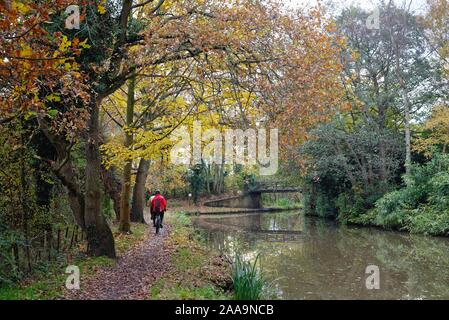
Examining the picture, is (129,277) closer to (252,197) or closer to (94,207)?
(94,207)

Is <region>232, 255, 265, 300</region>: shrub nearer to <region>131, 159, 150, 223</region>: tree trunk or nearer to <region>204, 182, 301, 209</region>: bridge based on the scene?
<region>131, 159, 150, 223</region>: tree trunk

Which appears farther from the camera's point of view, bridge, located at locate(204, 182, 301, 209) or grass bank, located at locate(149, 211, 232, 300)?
bridge, located at locate(204, 182, 301, 209)

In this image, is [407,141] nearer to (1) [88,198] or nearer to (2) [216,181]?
(1) [88,198]

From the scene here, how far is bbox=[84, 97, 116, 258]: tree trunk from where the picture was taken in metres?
10.2

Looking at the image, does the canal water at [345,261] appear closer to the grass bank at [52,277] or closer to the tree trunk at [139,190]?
the tree trunk at [139,190]

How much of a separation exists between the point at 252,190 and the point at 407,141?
25.2m

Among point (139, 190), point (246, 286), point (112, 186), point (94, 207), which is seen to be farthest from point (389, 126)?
point (246, 286)

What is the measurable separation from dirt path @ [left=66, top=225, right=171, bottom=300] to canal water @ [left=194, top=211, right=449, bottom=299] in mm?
2803

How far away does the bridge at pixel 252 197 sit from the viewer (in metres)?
45.7

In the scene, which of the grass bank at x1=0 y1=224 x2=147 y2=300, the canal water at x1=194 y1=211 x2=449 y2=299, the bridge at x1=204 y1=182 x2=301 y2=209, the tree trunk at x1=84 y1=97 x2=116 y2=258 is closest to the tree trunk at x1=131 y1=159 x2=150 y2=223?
the canal water at x1=194 y1=211 x2=449 y2=299

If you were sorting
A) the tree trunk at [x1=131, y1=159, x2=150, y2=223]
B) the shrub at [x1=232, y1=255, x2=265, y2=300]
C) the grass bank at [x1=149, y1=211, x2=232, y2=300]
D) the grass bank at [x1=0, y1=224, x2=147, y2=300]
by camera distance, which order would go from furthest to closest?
the tree trunk at [x1=131, y1=159, x2=150, y2=223], the shrub at [x1=232, y1=255, x2=265, y2=300], the grass bank at [x1=149, y1=211, x2=232, y2=300], the grass bank at [x1=0, y1=224, x2=147, y2=300]

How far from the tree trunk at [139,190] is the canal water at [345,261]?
369 cm

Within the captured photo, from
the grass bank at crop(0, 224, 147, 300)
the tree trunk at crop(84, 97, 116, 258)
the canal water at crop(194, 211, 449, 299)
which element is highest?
the tree trunk at crop(84, 97, 116, 258)

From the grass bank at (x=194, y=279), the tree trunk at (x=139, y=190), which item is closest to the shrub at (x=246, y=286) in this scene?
the grass bank at (x=194, y=279)
